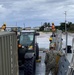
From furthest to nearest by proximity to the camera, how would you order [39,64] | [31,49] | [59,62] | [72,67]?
1. [39,64]
2. [31,49]
3. [59,62]
4. [72,67]

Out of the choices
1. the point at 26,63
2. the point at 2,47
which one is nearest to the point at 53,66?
the point at 26,63

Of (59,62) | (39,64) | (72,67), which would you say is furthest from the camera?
(39,64)

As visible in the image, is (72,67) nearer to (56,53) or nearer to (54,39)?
(56,53)

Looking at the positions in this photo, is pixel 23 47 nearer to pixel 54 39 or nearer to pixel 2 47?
pixel 54 39

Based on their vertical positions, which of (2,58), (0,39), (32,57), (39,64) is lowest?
(39,64)

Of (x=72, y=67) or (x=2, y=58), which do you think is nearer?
(x=2, y=58)

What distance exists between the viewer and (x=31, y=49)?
47.4ft

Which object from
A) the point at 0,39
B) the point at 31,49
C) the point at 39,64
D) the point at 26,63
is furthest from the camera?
the point at 39,64

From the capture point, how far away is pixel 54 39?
1778 centimetres

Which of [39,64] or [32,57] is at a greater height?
[32,57]

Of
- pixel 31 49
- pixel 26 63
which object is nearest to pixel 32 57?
pixel 26 63

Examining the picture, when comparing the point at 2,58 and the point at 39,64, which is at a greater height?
the point at 2,58

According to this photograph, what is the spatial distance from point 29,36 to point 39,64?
326 cm

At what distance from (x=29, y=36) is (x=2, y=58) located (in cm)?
872
